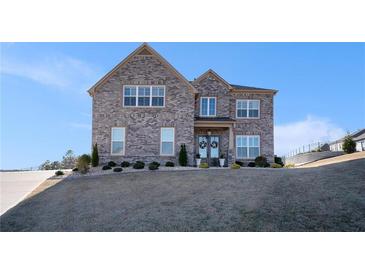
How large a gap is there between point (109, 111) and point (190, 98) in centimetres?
574

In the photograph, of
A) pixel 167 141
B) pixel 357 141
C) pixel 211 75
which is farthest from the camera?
pixel 357 141

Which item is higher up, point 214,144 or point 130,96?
point 130,96

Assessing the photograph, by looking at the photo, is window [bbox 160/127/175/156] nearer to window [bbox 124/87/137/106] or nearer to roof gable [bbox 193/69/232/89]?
window [bbox 124/87/137/106]

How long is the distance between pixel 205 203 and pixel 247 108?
17.0 metres

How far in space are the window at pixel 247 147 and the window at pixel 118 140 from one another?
9629 mm

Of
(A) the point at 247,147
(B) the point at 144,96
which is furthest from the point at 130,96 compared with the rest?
(A) the point at 247,147

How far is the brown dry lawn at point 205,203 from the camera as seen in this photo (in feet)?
42.4

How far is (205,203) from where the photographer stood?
15.0 meters

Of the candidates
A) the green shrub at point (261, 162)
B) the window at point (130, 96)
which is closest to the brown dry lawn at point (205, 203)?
the window at point (130, 96)

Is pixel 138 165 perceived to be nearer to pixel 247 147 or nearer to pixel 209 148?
pixel 209 148
